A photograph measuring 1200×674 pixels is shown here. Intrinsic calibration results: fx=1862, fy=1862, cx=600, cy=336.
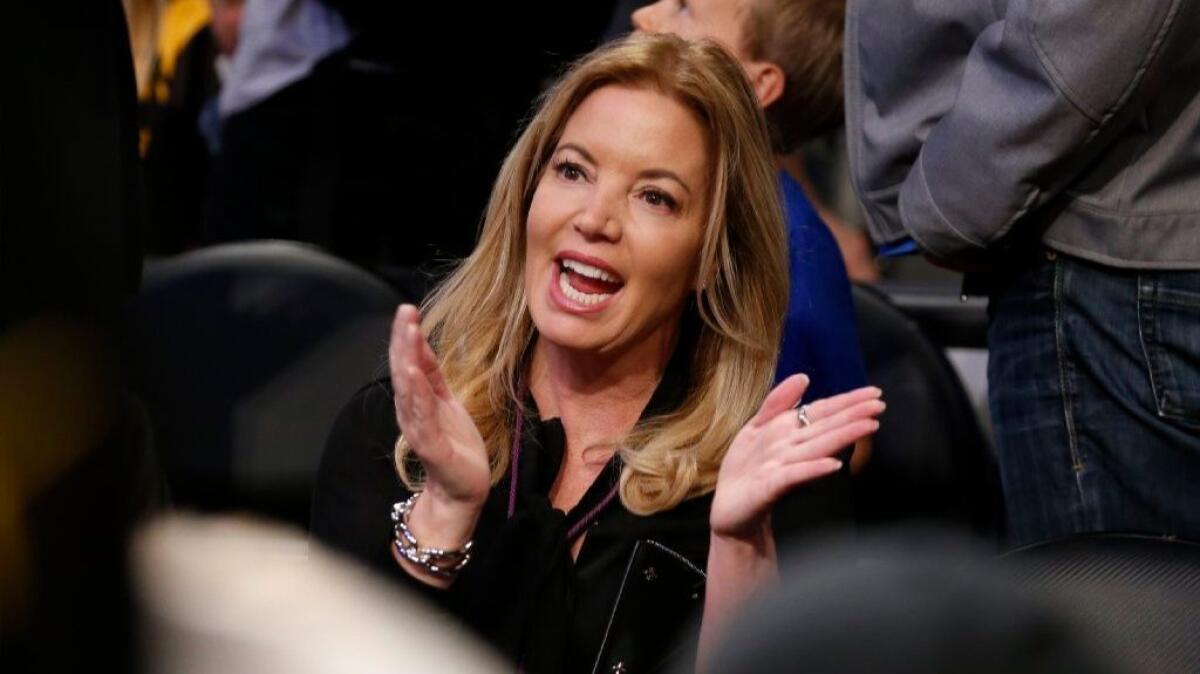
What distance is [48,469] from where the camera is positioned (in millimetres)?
1064

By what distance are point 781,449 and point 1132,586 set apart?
459 millimetres

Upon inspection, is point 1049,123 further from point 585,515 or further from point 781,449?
point 585,515

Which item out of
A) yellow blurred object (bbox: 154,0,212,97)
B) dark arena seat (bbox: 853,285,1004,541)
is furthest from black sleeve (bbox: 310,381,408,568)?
yellow blurred object (bbox: 154,0,212,97)

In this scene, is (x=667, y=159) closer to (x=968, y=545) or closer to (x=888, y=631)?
(x=968, y=545)

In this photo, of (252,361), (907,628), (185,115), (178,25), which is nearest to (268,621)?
(907,628)

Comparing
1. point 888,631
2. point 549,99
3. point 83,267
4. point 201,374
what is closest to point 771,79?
point 549,99

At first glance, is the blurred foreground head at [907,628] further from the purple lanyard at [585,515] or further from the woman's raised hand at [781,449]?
the purple lanyard at [585,515]

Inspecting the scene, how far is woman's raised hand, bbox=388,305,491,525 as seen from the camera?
6.15 feet

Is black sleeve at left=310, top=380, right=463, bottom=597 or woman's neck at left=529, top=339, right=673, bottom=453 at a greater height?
woman's neck at left=529, top=339, right=673, bottom=453

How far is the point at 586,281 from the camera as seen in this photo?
233 centimetres

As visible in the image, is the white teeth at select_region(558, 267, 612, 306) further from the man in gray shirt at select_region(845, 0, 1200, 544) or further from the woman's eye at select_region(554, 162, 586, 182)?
the man in gray shirt at select_region(845, 0, 1200, 544)

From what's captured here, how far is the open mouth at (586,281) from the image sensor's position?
7.61ft

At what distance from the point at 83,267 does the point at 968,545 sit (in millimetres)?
553

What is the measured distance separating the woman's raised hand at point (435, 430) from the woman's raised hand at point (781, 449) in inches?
10.4
